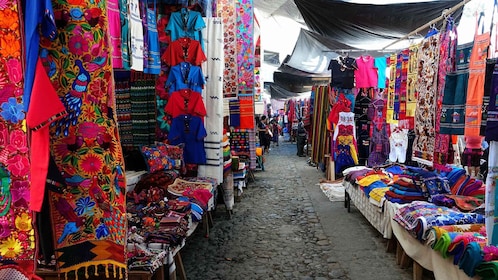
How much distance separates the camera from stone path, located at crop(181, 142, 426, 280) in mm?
4129

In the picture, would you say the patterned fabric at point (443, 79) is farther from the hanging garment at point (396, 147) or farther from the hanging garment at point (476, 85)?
the hanging garment at point (396, 147)

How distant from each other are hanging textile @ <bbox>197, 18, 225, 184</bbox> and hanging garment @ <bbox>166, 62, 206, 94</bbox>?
252mm

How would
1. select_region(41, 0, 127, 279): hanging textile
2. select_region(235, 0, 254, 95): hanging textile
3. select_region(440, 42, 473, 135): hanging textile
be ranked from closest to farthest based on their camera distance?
select_region(41, 0, 127, 279): hanging textile < select_region(440, 42, 473, 135): hanging textile < select_region(235, 0, 254, 95): hanging textile

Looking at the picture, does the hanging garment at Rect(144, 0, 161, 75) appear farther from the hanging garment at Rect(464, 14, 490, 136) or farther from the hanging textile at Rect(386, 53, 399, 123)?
the hanging textile at Rect(386, 53, 399, 123)

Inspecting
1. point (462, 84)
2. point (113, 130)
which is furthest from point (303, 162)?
point (113, 130)

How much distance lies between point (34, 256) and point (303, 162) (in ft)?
37.6

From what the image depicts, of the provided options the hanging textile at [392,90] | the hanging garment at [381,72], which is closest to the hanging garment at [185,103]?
the hanging textile at [392,90]

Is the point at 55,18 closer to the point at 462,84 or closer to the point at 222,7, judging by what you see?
the point at 462,84

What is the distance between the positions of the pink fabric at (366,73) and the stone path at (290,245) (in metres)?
2.52

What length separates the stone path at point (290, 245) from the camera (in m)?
4.13

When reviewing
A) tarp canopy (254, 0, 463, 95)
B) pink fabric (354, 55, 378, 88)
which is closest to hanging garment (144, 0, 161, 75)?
tarp canopy (254, 0, 463, 95)

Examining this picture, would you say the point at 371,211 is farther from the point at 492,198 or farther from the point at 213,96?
the point at 213,96

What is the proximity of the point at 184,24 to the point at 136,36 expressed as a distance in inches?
58.8

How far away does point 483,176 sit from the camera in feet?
15.3
